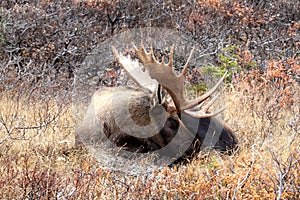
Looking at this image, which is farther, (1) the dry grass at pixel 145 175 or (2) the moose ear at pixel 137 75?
(2) the moose ear at pixel 137 75

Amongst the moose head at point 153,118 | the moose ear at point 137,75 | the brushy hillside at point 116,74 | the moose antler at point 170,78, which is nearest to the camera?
the brushy hillside at point 116,74

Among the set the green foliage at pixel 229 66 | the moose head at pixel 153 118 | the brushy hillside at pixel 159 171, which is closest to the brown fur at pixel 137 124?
the moose head at pixel 153 118

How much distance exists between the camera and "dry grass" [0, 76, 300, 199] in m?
3.80

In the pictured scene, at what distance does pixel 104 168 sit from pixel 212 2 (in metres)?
6.41

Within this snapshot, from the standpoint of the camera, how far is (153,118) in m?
4.76

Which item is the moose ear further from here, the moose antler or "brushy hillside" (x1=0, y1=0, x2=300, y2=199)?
"brushy hillside" (x1=0, y1=0, x2=300, y2=199)

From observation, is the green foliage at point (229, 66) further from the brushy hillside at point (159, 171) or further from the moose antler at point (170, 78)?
the moose antler at point (170, 78)

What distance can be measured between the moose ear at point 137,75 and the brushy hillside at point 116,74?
82 centimetres

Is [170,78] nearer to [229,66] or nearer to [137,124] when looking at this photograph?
[137,124]

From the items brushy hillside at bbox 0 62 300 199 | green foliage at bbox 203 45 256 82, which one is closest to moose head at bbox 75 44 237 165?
brushy hillside at bbox 0 62 300 199

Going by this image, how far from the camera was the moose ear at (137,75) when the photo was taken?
5.01 metres

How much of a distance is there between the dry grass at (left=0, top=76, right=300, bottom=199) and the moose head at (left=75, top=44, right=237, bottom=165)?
8.4 inches

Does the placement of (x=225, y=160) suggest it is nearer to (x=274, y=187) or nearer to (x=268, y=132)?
(x=268, y=132)

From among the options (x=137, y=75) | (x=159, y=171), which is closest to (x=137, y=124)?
(x=159, y=171)
